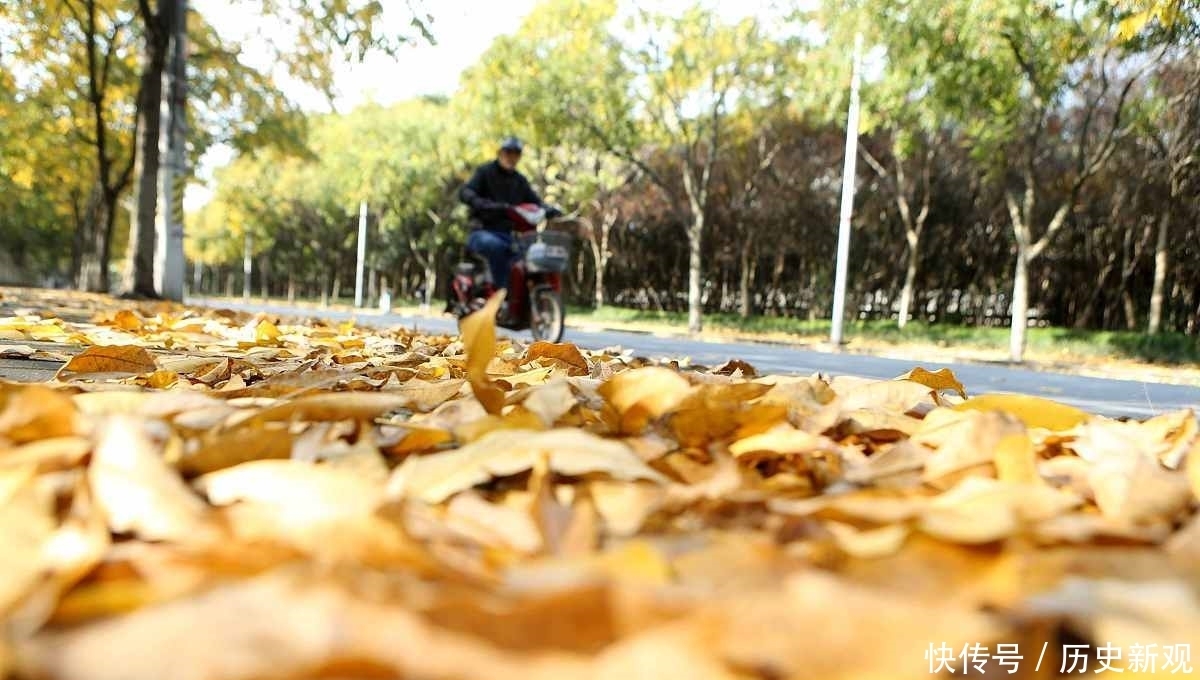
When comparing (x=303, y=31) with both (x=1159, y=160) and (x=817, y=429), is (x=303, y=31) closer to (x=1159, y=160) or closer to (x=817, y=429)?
(x=817, y=429)

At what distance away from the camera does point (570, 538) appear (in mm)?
828

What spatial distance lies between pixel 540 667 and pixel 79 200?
42.1 m

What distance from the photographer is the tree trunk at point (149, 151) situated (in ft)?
37.4

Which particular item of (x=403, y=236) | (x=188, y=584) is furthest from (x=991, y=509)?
(x=403, y=236)

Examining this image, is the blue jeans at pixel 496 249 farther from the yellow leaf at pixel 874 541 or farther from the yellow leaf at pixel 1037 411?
the yellow leaf at pixel 874 541

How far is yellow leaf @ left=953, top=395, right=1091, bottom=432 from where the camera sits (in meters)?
1.52

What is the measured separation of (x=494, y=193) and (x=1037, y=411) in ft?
21.3

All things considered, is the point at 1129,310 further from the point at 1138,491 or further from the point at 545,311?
the point at 1138,491

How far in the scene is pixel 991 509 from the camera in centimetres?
85

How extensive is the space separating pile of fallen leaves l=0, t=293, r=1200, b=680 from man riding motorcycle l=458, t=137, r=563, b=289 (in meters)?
6.23

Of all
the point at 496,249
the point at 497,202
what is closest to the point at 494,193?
the point at 497,202

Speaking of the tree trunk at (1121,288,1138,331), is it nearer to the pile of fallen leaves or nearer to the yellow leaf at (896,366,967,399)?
the yellow leaf at (896,366,967,399)

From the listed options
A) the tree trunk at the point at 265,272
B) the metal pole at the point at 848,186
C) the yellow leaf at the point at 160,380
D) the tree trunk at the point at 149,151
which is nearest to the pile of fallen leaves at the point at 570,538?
the yellow leaf at the point at 160,380

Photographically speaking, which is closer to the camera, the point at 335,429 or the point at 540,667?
the point at 540,667
